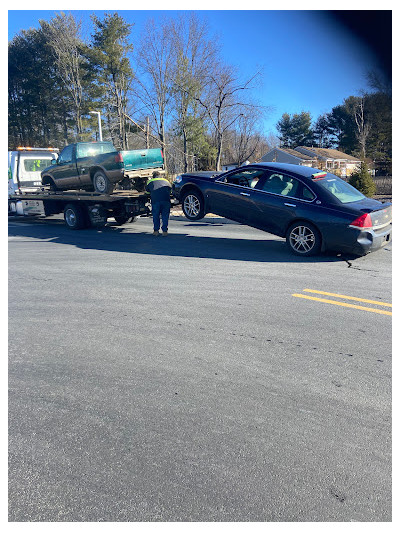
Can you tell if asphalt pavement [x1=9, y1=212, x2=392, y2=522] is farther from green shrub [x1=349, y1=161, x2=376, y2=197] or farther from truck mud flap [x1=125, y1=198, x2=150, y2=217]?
green shrub [x1=349, y1=161, x2=376, y2=197]

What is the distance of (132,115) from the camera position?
2644 cm

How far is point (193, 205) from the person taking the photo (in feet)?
32.2

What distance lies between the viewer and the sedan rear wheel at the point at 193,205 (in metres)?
9.67

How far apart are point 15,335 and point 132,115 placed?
24.5 m

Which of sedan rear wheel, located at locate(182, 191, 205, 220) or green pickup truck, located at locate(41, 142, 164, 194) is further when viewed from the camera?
green pickup truck, located at locate(41, 142, 164, 194)

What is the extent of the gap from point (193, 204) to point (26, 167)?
9.04 meters

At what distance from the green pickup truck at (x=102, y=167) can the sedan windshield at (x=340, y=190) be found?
5.26m

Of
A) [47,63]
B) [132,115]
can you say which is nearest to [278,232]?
[132,115]

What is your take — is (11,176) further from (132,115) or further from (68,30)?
(68,30)

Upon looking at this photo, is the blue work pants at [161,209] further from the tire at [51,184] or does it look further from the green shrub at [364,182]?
the green shrub at [364,182]

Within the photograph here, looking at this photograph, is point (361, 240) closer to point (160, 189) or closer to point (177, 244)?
point (177, 244)

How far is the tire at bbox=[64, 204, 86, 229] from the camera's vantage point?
12078 millimetres

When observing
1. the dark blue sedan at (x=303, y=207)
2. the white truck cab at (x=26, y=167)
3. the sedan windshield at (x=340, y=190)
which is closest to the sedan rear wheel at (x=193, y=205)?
the dark blue sedan at (x=303, y=207)

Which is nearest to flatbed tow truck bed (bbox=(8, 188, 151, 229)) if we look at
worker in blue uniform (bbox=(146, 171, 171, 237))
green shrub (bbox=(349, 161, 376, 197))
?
worker in blue uniform (bbox=(146, 171, 171, 237))
